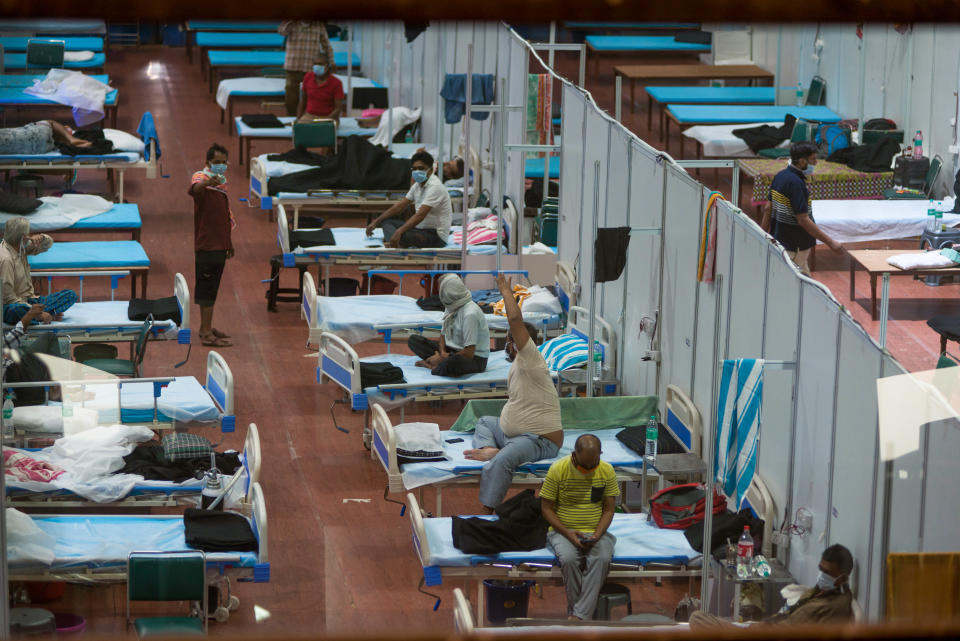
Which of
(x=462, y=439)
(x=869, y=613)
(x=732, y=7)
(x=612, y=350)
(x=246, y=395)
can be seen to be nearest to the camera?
(x=732, y=7)

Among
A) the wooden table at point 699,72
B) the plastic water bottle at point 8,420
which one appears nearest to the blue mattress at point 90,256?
the plastic water bottle at point 8,420

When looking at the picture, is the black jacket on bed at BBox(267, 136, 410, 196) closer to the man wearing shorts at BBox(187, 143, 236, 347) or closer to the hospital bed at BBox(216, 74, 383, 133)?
the man wearing shorts at BBox(187, 143, 236, 347)

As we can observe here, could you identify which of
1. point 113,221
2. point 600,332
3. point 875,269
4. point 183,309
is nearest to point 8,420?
point 183,309

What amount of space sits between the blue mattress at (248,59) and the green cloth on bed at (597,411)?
1157 cm

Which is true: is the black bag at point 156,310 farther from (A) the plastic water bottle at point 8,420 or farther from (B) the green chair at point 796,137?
(B) the green chair at point 796,137

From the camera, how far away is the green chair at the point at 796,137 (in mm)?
13586

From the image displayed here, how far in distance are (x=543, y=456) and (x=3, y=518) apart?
336 centimetres

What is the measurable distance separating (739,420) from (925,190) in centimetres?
763

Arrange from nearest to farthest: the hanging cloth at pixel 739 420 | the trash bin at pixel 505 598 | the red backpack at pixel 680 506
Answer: the hanging cloth at pixel 739 420 < the trash bin at pixel 505 598 < the red backpack at pixel 680 506

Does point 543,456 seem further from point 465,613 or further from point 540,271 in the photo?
point 540,271

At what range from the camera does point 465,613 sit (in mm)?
5555

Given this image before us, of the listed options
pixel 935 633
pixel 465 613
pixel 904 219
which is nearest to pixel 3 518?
pixel 465 613

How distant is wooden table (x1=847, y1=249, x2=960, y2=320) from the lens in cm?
984

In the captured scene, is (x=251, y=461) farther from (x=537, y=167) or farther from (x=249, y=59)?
(x=249, y=59)
